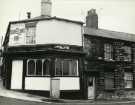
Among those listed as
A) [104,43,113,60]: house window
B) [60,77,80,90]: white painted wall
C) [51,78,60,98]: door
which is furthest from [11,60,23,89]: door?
[104,43,113,60]: house window

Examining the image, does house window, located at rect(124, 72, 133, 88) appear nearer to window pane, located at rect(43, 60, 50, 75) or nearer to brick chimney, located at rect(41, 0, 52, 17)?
window pane, located at rect(43, 60, 50, 75)

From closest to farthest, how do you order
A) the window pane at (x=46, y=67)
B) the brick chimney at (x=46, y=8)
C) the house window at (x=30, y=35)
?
the window pane at (x=46, y=67), the house window at (x=30, y=35), the brick chimney at (x=46, y=8)

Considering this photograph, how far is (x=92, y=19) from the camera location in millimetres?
27500

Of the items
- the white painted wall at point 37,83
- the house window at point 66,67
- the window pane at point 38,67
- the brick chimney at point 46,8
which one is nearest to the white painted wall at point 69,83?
the house window at point 66,67

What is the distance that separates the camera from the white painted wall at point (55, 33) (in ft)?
71.5

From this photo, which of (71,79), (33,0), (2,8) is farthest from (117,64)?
(2,8)

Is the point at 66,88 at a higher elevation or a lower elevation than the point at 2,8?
lower

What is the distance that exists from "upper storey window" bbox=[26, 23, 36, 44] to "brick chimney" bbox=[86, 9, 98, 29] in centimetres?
734

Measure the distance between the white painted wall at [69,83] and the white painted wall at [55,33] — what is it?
3.13 m

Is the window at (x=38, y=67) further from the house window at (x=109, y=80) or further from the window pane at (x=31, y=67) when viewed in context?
the house window at (x=109, y=80)

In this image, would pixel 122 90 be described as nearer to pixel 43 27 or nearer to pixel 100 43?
pixel 100 43

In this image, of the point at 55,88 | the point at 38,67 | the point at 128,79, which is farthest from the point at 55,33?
the point at 128,79

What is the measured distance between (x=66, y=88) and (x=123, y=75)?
733 cm

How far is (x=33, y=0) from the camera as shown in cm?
1435
